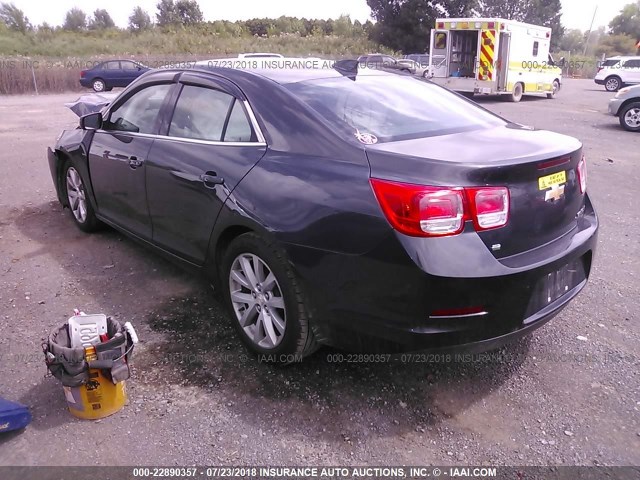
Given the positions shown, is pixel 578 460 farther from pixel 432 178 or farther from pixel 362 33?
pixel 362 33

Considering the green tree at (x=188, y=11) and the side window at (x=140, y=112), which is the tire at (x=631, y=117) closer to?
the side window at (x=140, y=112)

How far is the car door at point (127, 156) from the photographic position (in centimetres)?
389

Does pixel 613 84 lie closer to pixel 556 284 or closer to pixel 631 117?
pixel 631 117

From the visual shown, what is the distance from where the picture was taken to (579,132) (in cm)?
1259

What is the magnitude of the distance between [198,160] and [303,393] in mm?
1524

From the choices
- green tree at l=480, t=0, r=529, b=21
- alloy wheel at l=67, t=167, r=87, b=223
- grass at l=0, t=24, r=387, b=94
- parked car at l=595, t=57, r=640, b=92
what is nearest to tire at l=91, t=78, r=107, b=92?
grass at l=0, t=24, r=387, b=94

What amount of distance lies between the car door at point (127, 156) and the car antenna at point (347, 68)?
116 cm

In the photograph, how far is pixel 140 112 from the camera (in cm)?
412

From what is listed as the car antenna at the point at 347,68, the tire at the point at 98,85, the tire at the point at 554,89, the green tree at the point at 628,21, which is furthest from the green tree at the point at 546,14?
the car antenna at the point at 347,68

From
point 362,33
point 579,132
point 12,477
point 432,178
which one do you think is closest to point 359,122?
point 432,178

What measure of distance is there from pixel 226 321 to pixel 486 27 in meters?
18.1

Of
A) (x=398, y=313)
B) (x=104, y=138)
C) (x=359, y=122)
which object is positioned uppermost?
(x=359, y=122)

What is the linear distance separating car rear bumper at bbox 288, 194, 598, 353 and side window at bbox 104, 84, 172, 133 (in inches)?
73.5

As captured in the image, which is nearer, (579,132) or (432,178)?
(432,178)
